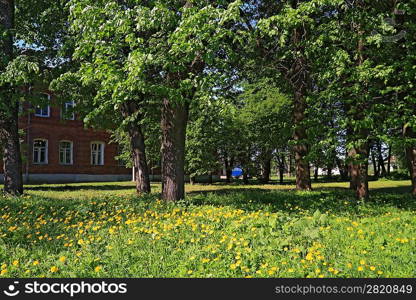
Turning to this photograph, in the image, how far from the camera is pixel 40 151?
3175 centimetres

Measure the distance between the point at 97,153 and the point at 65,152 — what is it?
356cm

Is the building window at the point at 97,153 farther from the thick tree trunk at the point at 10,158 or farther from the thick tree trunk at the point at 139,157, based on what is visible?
the thick tree trunk at the point at 10,158

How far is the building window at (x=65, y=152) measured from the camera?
110 feet

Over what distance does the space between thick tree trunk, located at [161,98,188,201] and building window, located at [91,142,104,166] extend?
28.1m

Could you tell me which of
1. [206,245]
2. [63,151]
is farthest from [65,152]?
[206,245]

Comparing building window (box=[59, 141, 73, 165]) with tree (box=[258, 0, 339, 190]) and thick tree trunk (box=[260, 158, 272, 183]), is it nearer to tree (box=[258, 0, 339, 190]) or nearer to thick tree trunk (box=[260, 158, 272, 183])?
thick tree trunk (box=[260, 158, 272, 183])

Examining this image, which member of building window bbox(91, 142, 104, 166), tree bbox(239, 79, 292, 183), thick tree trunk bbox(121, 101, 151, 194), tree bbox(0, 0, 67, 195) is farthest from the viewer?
building window bbox(91, 142, 104, 166)

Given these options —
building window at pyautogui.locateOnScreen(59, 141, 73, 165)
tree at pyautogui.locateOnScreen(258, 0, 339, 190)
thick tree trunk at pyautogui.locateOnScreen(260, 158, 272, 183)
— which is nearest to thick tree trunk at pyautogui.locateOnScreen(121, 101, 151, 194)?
tree at pyautogui.locateOnScreen(258, 0, 339, 190)

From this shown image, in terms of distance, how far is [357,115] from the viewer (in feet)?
31.9

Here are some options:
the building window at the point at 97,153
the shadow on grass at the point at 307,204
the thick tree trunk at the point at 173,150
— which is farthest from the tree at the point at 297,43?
the building window at the point at 97,153

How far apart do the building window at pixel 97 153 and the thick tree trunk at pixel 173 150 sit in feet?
92.2

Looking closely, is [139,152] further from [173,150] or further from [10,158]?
[173,150]

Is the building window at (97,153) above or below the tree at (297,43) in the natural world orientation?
below

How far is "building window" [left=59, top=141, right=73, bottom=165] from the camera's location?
33406mm
